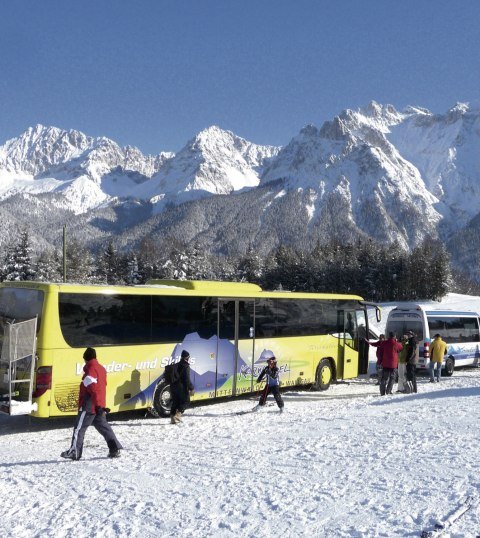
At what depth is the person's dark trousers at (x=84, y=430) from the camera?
29.2 feet

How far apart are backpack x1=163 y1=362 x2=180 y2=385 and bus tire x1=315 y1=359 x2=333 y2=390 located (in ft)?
23.2

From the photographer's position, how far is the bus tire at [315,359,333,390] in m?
18.5

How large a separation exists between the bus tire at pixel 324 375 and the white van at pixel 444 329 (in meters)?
3.83

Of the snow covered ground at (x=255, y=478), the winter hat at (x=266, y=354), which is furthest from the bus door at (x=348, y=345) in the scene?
the snow covered ground at (x=255, y=478)

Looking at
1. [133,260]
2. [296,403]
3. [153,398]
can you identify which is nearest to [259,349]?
[296,403]

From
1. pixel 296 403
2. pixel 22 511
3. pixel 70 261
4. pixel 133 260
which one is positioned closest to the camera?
pixel 22 511

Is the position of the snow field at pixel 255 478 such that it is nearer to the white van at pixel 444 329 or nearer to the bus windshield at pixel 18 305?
the bus windshield at pixel 18 305

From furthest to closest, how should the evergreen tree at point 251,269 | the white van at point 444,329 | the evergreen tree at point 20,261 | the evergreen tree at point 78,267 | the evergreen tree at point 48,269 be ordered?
the evergreen tree at point 251,269
the evergreen tree at point 78,267
the evergreen tree at point 48,269
the evergreen tree at point 20,261
the white van at point 444,329

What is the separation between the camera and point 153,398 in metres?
13.6

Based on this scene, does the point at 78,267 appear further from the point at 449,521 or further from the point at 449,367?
the point at 449,521

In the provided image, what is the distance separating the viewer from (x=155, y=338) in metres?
13.7

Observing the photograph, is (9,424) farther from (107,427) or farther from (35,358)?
(107,427)

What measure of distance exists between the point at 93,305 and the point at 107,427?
3917 mm

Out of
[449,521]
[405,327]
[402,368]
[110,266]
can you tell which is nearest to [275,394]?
[402,368]
